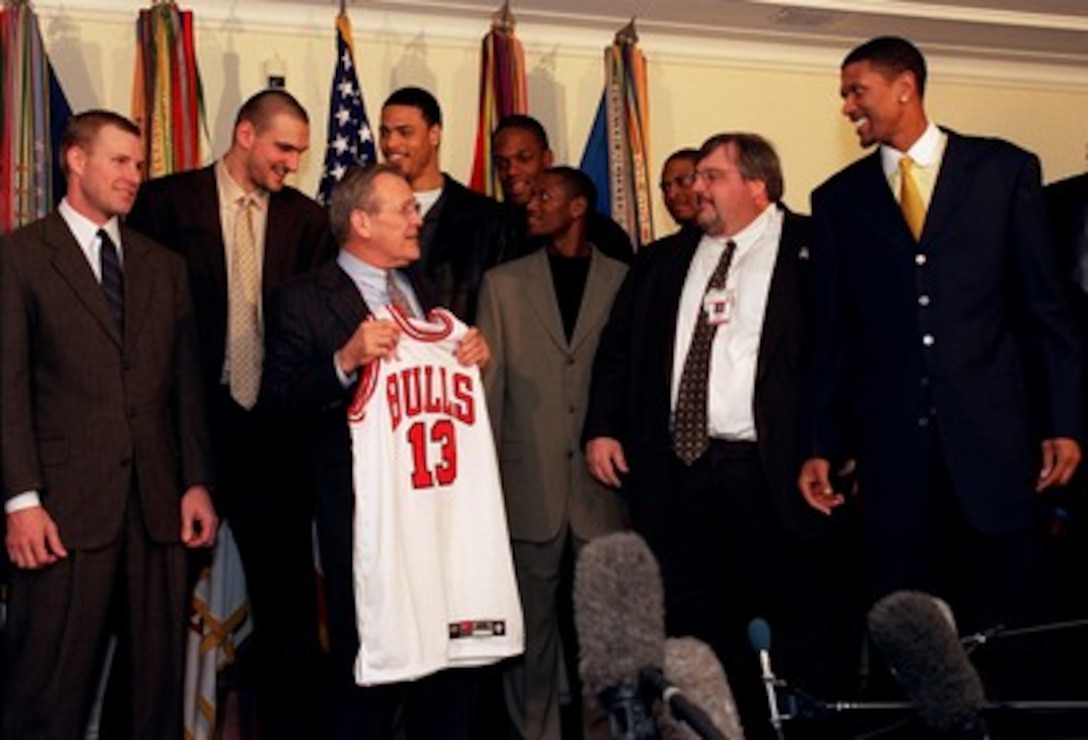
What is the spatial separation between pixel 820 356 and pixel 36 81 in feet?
10.4

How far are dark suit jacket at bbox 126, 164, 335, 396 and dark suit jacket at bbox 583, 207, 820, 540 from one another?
3.14ft

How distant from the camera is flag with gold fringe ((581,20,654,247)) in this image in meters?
6.23

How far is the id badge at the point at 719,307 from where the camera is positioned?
4.17 m

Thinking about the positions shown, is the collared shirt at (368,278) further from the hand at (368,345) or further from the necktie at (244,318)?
the necktie at (244,318)

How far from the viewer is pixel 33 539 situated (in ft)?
12.1

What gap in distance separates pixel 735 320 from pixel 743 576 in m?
0.70

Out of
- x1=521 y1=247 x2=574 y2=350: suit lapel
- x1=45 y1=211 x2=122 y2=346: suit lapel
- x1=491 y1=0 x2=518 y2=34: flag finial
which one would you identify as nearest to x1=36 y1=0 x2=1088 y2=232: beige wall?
x1=491 y1=0 x2=518 y2=34: flag finial

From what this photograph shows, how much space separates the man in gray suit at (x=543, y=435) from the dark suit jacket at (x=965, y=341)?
100cm

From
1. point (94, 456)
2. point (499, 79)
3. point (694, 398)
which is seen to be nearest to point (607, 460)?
point (694, 398)

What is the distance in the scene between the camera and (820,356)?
3.93 metres

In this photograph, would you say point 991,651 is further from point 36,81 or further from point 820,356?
point 36,81

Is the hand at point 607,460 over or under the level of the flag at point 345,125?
under

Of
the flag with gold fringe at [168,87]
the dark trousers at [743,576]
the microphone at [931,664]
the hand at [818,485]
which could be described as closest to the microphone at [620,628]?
the microphone at [931,664]

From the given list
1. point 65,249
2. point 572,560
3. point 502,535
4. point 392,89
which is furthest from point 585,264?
point 392,89
